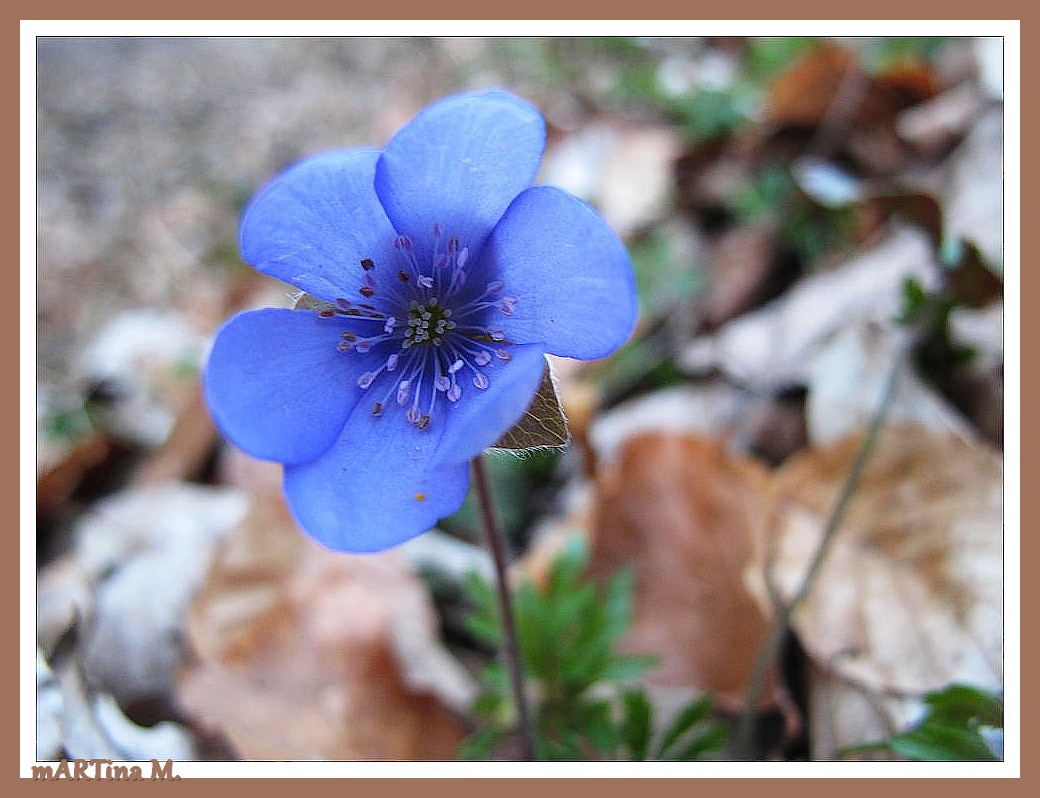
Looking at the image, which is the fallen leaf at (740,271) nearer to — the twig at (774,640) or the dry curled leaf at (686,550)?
the dry curled leaf at (686,550)

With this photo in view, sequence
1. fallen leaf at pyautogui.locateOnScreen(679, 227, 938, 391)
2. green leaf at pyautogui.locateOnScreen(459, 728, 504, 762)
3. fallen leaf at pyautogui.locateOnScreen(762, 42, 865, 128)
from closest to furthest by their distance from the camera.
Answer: green leaf at pyautogui.locateOnScreen(459, 728, 504, 762), fallen leaf at pyautogui.locateOnScreen(679, 227, 938, 391), fallen leaf at pyautogui.locateOnScreen(762, 42, 865, 128)

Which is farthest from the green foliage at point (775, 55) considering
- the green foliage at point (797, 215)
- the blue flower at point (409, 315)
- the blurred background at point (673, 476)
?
the blue flower at point (409, 315)

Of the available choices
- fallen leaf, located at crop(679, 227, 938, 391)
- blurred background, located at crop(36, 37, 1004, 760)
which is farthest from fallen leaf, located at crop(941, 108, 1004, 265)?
fallen leaf, located at crop(679, 227, 938, 391)

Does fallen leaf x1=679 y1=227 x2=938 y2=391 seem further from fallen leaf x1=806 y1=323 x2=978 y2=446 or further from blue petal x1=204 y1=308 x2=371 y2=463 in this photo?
blue petal x1=204 y1=308 x2=371 y2=463

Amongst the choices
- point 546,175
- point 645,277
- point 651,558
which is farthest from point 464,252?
point 546,175

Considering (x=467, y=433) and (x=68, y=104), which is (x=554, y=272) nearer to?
(x=467, y=433)
